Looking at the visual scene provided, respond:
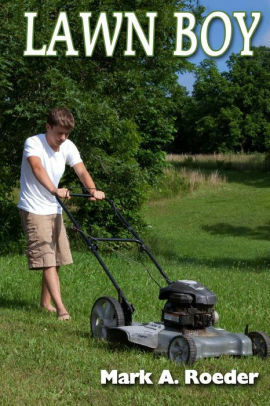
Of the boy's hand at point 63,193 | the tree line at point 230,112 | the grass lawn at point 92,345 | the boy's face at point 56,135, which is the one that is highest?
the tree line at point 230,112

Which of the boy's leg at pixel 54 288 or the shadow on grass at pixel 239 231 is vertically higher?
the boy's leg at pixel 54 288

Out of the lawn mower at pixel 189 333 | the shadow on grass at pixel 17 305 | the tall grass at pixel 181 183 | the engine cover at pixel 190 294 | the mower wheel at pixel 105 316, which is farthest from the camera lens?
the tall grass at pixel 181 183

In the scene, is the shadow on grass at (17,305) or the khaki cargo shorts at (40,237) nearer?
the khaki cargo shorts at (40,237)

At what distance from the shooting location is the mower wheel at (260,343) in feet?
18.6

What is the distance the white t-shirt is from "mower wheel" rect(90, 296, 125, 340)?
135cm

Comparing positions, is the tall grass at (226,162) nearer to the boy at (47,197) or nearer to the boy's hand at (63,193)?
the boy at (47,197)

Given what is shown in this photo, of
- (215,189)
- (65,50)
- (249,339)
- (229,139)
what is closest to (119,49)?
(65,50)

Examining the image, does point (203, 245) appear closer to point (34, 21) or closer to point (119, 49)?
point (119, 49)

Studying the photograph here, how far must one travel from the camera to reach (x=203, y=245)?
2531cm

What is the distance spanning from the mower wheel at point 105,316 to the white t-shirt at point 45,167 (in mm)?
1354

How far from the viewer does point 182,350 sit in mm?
5453

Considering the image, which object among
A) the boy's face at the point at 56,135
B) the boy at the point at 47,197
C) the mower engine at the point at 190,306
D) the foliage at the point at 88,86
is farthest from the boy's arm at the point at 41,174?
the foliage at the point at 88,86

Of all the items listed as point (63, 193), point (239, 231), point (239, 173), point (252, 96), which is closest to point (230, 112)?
point (252, 96)

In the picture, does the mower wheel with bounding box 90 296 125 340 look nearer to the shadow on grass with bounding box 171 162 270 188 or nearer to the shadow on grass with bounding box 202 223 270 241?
the shadow on grass with bounding box 202 223 270 241
